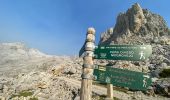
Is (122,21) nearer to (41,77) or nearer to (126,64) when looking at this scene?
(126,64)

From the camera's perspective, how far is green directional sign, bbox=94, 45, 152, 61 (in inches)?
392

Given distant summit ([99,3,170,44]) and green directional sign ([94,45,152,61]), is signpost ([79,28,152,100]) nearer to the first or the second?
green directional sign ([94,45,152,61])

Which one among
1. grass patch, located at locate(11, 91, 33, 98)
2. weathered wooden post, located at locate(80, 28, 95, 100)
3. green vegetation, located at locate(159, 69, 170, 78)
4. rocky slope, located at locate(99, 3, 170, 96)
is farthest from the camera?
rocky slope, located at locate(99, 3, 170, 96)

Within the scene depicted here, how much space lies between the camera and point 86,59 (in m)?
10.5

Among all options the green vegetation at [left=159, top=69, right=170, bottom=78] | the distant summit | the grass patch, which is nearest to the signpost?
the grass patch

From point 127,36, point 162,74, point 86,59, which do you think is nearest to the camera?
point 86,59

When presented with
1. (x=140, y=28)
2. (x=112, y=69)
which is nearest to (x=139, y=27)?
(x=140, y=28)

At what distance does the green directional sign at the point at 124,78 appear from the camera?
9992 millimetres

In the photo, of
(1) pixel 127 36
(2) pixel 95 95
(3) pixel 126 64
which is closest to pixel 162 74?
(3) pixel 126 64

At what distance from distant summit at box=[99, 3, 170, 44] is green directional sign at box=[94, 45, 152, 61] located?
4706 inches

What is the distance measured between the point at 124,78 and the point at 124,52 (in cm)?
96

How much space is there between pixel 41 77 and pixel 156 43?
8140 centimetres

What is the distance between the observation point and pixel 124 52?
34.4 feet

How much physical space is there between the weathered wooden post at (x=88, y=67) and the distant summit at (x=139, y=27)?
4720 inches
